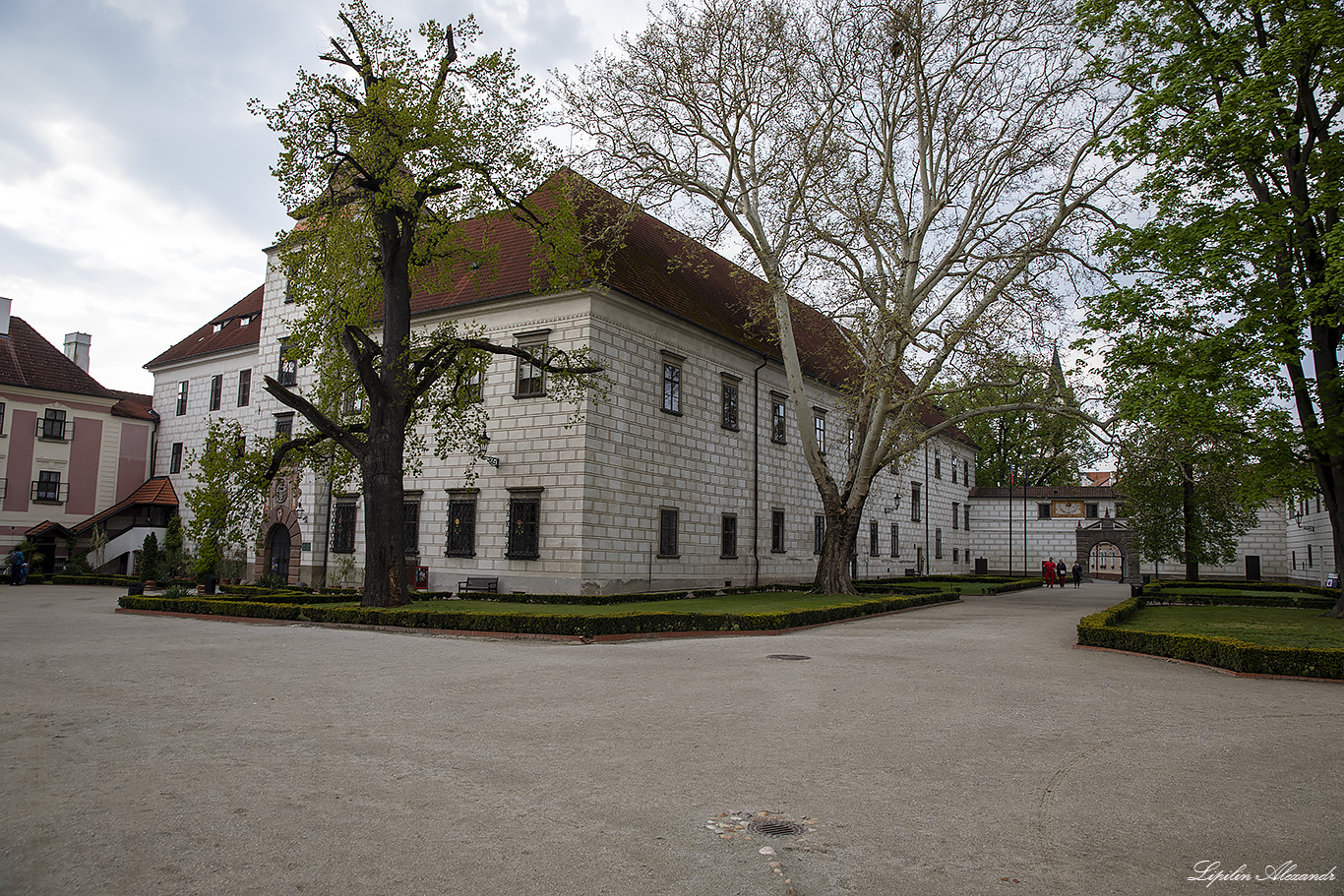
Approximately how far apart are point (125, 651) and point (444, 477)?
46.8ft

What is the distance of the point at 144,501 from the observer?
38.8 meters

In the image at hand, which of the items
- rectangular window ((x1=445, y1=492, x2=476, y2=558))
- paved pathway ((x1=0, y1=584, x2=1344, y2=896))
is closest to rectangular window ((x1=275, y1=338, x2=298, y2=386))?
rectangular window ((x1=445, y1=492, x2=476, y2=558))

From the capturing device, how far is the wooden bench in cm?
2397

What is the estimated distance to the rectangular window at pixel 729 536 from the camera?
95.5ft

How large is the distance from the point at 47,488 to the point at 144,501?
4.30 m

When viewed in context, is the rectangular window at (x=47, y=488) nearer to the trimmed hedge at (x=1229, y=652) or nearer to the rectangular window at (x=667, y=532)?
the rectangular window at (x=667, y=532)

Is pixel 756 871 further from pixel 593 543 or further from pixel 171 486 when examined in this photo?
pixel 171 486

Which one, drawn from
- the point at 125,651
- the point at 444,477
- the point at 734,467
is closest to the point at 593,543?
the point at 444,477

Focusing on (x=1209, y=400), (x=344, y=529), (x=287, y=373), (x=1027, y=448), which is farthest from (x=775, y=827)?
(x=1027, y=448)

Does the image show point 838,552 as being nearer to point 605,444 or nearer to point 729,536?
point 729,536

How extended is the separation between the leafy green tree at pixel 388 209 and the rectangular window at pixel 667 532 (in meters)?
6.72

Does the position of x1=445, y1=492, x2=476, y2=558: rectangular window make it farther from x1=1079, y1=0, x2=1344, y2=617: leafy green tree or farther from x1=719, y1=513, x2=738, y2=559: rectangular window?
x1=1079, y1=0, x2=1344, y2=617: leafy green tree

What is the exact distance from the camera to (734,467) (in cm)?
2986

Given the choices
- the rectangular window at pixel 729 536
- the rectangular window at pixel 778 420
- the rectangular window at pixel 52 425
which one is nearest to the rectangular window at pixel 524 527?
the rectangular window at pixel 729 536
